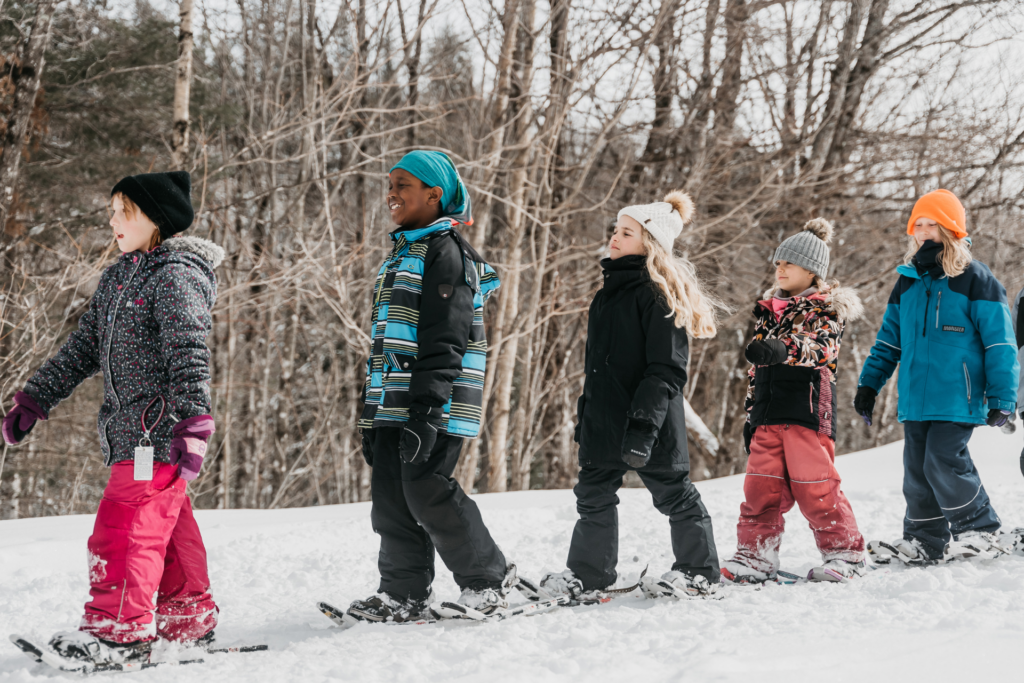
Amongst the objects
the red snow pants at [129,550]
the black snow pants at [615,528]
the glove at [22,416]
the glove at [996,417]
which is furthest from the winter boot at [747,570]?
the glove at [22,416]

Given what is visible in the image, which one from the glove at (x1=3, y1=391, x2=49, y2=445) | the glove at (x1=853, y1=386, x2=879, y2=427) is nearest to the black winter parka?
the glove at (x1=853, y1=386, x2=879, y2=427)

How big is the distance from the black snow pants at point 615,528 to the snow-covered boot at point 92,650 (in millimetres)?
1694

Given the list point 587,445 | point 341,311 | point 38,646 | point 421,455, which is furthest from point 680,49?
point 38,646

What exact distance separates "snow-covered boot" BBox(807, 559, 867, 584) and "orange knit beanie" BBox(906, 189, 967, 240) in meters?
1.66

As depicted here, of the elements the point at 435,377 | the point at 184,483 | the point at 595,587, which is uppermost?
the point at 435,377

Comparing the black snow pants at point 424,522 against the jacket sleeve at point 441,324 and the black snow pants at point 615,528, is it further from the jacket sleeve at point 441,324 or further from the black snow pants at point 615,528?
the black snow pants at point 615,528

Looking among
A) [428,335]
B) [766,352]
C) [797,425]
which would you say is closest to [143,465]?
[428,335]

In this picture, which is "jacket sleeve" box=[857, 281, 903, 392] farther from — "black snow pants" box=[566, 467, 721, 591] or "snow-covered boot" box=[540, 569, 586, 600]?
"snow-covered boot" box=[540, 569, 586, 600]

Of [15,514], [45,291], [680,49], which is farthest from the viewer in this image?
[15,514]

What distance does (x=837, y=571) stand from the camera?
3381 mm

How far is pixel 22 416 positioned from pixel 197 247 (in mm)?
826

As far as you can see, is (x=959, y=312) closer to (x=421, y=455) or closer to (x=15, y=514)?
(x=421, y=455)

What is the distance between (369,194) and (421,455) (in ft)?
45.9

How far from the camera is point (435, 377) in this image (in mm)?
2668
